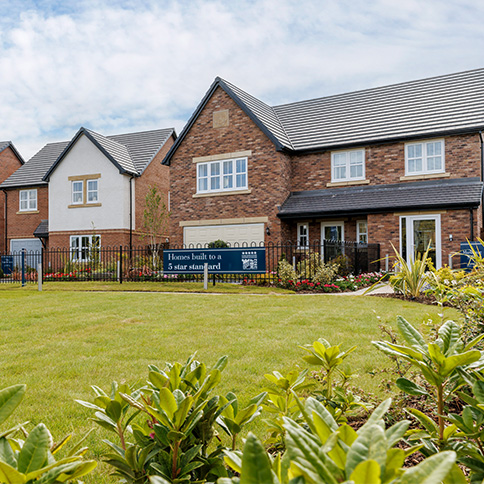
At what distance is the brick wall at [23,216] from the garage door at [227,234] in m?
13.7

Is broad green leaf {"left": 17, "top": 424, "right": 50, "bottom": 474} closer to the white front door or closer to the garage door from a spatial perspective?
the white front door

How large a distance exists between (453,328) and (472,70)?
2611cm

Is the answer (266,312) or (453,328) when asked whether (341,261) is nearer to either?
(266,312)

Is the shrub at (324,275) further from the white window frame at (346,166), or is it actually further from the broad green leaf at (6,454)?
the broad green leaf at (6,454)

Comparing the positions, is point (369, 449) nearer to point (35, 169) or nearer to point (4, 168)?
point (35, 169)

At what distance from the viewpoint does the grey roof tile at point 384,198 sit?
61.2 ft

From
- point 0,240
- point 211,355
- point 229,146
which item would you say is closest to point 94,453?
point 211,355

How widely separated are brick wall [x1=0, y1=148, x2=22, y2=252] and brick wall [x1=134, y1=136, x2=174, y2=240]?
38.4 feet

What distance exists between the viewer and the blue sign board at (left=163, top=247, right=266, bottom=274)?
1655 centimetres

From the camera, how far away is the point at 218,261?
17.0 metres

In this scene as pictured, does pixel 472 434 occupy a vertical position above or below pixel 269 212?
below

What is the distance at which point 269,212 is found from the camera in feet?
72.7

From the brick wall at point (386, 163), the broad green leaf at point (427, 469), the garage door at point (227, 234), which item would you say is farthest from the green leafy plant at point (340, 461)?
the brick wall at point (386, 163)

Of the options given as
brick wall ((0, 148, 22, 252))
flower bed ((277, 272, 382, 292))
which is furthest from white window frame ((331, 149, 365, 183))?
brick wall ((0, 148, 22, 252))
